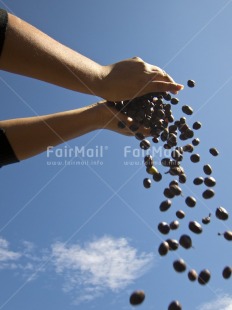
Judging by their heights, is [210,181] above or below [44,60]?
above

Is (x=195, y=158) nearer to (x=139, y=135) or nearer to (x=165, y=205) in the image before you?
(x=139, y=135)

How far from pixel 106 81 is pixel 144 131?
0.82 m

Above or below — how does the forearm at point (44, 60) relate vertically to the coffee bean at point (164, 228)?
above

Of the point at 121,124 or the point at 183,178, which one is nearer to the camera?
the point at 183,178

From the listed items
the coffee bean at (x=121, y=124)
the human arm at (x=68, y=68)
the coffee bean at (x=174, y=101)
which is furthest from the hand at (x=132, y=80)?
the coffee bean at (x=121, y=124)

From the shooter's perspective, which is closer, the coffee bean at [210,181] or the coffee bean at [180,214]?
the coffee bean at [180,214]

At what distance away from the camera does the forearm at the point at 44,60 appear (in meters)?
2.24

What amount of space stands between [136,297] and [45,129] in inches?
62.6

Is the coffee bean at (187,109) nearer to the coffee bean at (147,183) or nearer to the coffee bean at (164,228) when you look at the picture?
the coffee bean at (147,183)

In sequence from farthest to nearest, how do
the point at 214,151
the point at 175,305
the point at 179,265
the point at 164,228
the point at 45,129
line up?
the point at 214,151 → the point at 45,129 → the point at 164,228 → the point at 179,265 → the point at 175,305

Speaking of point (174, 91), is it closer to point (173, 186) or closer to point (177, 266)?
point (173, 186)

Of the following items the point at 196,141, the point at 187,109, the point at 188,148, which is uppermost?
the point at 187,109

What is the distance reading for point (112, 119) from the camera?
3521mm

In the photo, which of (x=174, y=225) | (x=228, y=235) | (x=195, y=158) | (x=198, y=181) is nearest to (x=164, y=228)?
(x=174, y=225)
